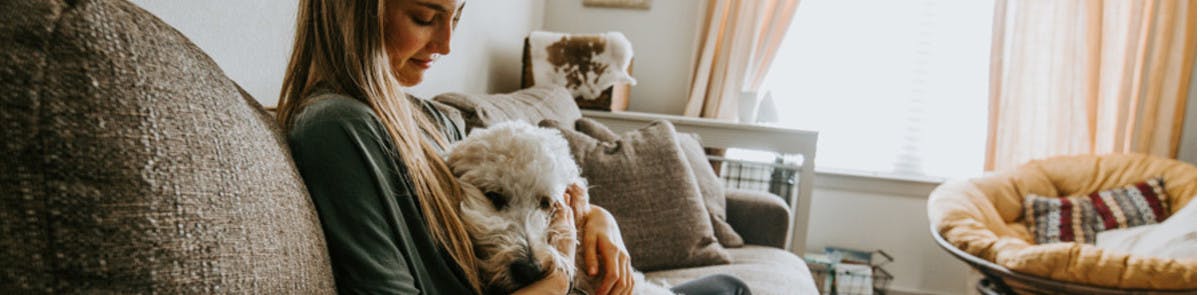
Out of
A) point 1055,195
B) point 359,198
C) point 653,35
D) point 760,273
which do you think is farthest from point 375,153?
point 1055,195

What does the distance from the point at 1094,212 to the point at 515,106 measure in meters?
2.34

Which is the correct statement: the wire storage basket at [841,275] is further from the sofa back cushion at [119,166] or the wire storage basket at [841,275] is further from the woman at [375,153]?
the sofa back cushion at [119,166]

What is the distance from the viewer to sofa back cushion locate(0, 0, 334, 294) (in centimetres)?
43

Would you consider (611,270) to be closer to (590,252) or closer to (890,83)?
(590,252)

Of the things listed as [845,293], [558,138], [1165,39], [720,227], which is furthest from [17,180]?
[1165,39]

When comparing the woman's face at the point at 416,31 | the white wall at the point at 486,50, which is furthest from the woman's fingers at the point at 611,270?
the white wall at the point at 486,50

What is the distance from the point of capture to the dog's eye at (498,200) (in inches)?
35.4

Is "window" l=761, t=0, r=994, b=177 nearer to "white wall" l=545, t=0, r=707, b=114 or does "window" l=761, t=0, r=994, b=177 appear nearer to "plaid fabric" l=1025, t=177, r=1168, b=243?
"white wall" l=545, t=0, r=707, b=114

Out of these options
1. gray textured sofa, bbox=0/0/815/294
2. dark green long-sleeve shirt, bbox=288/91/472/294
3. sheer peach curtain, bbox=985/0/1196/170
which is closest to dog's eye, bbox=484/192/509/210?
dark green long-sleeve shirt, bbox=288/91/472/294

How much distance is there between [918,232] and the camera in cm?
363

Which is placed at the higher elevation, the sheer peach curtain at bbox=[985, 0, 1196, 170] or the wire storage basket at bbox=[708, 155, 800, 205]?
the sheer peach curtain at bbox=[985, 0, 1196, 170]

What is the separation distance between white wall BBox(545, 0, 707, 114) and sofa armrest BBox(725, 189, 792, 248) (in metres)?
1.46

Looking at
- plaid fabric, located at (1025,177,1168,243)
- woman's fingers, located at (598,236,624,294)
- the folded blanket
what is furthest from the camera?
the folded blanket

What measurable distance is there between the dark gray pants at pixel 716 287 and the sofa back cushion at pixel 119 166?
0.95 m
